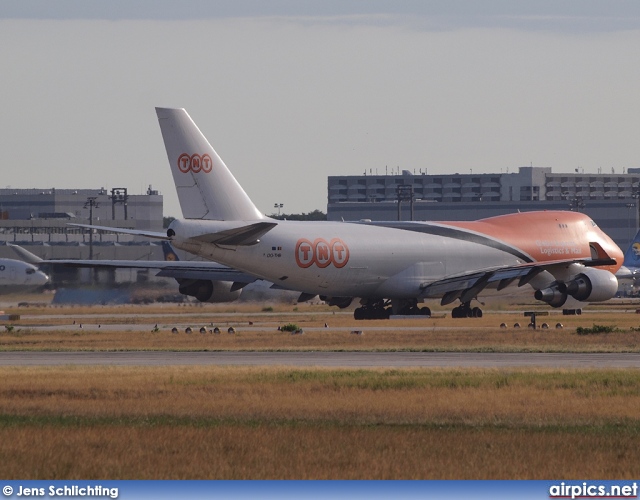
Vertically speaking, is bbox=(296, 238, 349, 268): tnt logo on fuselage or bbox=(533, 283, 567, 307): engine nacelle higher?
bbox=(296, 238, 349, 268): tnt logo on fuselage

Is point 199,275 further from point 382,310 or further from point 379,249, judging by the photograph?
point 382,310

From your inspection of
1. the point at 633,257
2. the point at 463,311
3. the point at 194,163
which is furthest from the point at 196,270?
the point at 633,257

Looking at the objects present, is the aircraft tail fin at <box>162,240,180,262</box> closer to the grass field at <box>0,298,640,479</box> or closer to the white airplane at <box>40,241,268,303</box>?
the white airplane at <box>40,241,268,303</box>

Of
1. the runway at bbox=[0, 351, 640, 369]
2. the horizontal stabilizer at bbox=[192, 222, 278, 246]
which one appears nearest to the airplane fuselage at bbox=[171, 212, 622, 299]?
the horizontal stabilizer at bbox=[192, 222, 278, 246]

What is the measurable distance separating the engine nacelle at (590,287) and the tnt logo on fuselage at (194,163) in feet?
71.7

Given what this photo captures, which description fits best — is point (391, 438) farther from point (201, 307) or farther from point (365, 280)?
point (201, 307)

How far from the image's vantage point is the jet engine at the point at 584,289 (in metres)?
66.5

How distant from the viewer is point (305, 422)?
24234mm

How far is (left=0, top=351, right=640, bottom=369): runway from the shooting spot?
38281 mm

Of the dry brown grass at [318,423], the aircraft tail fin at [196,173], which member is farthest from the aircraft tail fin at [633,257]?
the dry brown grass at [318,423]

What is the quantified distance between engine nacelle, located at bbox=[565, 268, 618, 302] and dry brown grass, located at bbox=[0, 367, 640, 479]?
3267 centimetres

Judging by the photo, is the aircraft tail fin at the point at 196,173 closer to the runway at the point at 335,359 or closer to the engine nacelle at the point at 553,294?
the runway at the point at 335,359

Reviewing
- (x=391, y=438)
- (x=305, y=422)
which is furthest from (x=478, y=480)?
(x=305, y=422)

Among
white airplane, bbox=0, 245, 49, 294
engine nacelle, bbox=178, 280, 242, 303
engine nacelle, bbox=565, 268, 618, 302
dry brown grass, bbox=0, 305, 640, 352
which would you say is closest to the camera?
dry brown grass, bbox=0, 305, 640, 352
